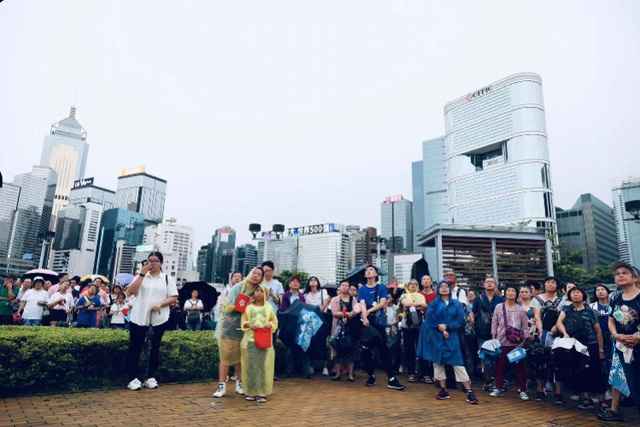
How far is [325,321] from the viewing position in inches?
322

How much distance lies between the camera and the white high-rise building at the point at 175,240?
12538 centimetres

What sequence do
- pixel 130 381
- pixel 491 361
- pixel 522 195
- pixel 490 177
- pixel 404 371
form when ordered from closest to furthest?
pixel 130 381 → pixel 491 361 → pixel 404 371 → pixel 522 195 → pixel 490 177

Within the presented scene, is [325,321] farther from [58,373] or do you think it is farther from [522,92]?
[522,92]

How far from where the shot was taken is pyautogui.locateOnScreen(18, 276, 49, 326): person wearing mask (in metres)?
9.34

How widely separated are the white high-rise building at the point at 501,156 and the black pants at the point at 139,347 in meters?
85.9

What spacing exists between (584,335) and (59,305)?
1098 cm

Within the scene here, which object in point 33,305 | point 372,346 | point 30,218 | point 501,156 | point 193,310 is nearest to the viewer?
point 372,346

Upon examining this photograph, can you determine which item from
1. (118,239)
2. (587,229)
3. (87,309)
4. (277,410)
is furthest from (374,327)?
(118,239)

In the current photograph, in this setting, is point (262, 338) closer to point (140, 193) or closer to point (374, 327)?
point (374, 327)

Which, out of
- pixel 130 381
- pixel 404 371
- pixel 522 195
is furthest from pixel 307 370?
pixel 522 195

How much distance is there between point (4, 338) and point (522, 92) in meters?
97.6

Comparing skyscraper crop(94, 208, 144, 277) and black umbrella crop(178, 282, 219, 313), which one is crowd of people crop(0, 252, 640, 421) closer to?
black umbrella crop(178, 282, 219, 313)

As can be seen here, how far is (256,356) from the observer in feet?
18.7

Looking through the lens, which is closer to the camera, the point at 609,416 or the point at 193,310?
the point at 609,416
